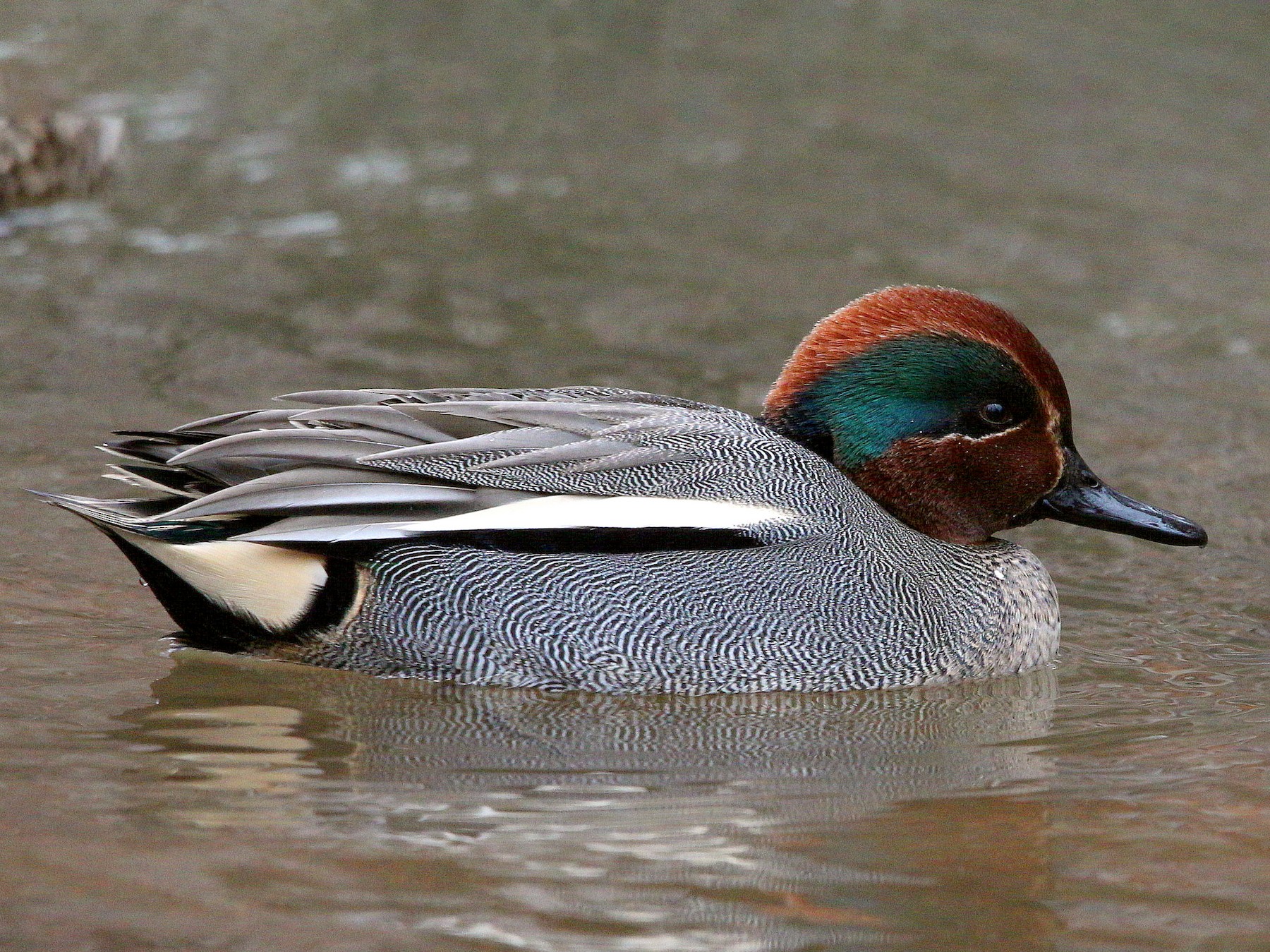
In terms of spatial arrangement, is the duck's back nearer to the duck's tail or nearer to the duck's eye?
the duck's tail

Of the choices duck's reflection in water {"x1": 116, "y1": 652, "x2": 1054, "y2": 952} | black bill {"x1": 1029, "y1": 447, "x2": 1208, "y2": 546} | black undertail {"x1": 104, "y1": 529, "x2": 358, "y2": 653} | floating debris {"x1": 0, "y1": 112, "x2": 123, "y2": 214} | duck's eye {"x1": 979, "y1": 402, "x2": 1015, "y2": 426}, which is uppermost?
floating debris {"x1": 0, "y1": 112, "x2": 123, "y2": 214}

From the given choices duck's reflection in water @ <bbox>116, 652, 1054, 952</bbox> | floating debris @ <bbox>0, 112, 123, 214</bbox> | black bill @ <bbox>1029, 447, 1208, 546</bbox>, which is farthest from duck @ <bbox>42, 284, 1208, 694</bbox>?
floating debris @ <bbox>0, 112, 123, 214</bbox>

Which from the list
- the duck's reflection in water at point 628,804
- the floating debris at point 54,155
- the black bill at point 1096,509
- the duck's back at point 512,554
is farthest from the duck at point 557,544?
the floating debris at point 54,155

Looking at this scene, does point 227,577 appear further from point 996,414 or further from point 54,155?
Result: point 54,155

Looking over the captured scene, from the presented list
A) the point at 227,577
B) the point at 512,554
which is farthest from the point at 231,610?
the point at 512,554

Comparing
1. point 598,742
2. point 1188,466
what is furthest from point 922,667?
point 1188,466

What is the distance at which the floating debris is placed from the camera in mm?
8922

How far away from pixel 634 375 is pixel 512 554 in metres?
3.14

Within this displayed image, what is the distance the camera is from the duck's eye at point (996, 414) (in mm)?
5320

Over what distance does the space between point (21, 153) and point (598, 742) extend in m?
5.80

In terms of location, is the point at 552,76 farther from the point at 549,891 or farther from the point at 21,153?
the point at 549,891

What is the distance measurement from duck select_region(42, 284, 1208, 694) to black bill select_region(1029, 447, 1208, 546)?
509 mm

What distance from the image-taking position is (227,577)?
4828mm

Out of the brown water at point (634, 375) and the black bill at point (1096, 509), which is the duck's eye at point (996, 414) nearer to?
the black bill at point (1096, 509)
